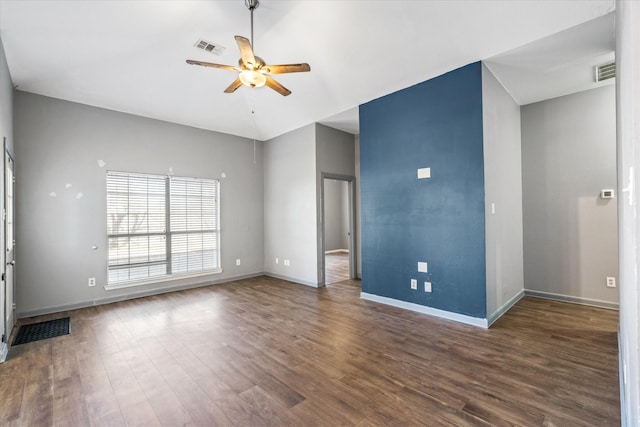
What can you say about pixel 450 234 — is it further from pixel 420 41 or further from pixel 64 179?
pixel 64 179

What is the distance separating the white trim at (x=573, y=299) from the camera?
12.9 ft

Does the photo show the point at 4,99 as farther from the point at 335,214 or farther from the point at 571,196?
the point at 335,214

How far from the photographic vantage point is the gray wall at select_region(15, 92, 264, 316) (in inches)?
157

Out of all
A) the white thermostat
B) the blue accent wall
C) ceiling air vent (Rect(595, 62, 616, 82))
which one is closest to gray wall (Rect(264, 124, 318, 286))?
the blue accent wall

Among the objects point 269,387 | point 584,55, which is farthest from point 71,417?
point 584,55

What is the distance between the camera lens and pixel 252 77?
2.81m

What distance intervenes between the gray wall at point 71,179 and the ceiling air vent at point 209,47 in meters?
2.10

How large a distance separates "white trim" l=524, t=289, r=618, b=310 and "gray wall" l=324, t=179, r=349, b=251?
6.76 meters

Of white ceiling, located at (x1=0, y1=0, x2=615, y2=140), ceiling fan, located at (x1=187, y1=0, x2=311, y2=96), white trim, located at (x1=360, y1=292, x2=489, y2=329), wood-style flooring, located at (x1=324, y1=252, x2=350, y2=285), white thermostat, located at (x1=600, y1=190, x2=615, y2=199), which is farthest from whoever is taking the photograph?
wood-style flooring, located at (x1=324, y1=252, x2=350, y2=285)

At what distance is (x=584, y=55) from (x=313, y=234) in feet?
14.4

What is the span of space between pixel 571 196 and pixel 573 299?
1501 mm

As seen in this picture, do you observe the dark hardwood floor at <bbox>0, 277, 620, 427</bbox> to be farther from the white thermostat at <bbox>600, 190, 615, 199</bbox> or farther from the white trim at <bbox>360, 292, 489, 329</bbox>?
the white thermostat at <bbox>600, 190, 615, 199</bbox>

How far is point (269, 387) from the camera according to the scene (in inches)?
88.4

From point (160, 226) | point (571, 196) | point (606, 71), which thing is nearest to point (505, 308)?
point (571, 196)
